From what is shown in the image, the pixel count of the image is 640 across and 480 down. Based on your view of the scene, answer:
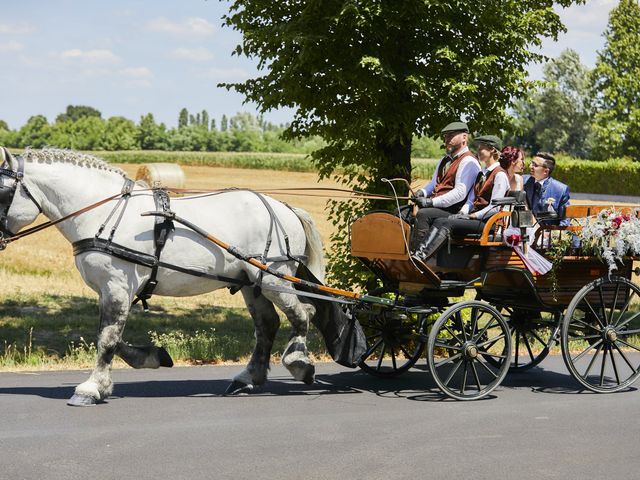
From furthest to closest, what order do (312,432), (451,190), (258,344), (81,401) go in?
(258,344)
(451,190)
(81,401)
(312,432)

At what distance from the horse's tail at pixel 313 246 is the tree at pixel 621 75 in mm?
36606

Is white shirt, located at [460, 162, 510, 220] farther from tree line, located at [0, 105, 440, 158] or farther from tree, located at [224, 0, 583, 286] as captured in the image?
tree line, located at [0, 105, 440, 158]

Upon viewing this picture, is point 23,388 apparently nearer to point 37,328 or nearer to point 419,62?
point 37,328

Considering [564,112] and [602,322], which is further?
[564,112]

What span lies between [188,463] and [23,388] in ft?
9.36

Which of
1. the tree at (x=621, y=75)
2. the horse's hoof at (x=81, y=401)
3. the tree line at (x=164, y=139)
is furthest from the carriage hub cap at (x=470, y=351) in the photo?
the tree line at (x=164, y=139)

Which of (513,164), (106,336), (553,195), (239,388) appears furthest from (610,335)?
(106,336)

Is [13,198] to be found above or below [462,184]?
below

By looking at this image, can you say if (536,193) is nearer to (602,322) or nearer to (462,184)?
(602,322)

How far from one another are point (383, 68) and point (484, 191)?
2616 millimetres

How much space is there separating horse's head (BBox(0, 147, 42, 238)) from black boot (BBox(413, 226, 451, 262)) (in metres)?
3.26

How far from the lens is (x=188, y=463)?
5.69 meters

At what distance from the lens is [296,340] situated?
794cm

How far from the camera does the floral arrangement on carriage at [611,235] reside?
8.16 m
